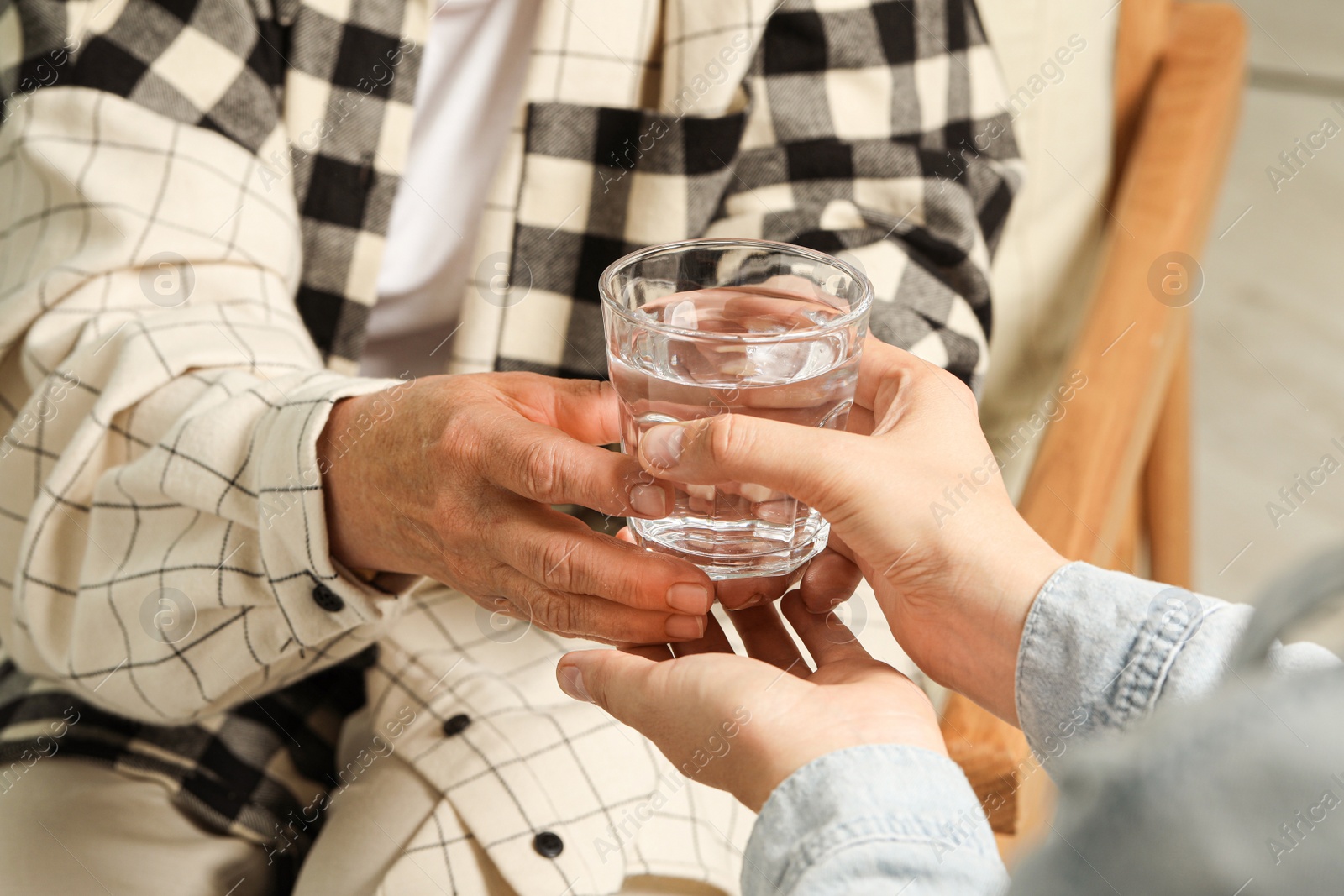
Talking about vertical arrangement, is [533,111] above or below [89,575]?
above

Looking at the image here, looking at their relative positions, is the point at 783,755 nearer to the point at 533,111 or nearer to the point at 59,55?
the point at 533,111

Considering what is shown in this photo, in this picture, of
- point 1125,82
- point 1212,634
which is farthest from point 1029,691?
point 1125,82

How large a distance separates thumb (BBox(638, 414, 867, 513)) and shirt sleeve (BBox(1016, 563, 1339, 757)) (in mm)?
115

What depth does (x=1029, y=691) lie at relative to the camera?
45cm

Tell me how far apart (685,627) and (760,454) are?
0.35ft

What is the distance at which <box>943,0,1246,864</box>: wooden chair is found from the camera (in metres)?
0.59

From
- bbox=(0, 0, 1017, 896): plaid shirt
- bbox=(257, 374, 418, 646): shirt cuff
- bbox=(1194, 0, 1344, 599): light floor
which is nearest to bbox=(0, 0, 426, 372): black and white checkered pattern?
bbox=(0, 0, 1017, 896): plaid shirt

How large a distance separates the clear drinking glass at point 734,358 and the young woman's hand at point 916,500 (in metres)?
0.02

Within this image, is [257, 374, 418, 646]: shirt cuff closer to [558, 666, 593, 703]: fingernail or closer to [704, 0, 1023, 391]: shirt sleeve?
[558, 666, 593, 703]: fingernail

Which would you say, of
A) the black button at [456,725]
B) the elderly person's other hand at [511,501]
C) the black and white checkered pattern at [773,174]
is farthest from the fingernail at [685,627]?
the black and white checkered pattern at [773,174]

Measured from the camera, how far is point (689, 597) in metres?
0.44

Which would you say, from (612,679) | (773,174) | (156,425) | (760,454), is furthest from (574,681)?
(773,174)

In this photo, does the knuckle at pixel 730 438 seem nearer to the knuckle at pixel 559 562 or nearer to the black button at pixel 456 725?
the knuckle at pixel 559 562

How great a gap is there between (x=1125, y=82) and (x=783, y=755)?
3.40 feet
